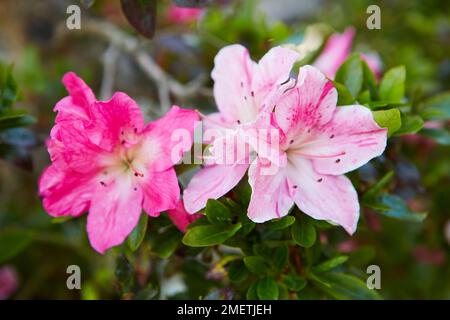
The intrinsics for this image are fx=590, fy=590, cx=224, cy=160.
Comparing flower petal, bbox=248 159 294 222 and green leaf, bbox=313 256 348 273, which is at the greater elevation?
flower petal, bbox=248 159 294 222

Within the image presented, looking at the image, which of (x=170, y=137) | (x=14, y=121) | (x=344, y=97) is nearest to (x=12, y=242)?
(x=14, y=121)

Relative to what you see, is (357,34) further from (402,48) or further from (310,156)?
(310,156)

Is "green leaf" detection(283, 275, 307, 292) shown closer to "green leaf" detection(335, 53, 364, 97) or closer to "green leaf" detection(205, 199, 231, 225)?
"green leaf" detection(205, 199, 231, 225)

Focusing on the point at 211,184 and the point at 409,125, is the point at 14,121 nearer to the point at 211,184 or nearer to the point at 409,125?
the point at 211,184

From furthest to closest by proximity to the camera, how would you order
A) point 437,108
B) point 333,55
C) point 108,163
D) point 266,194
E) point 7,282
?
1. point 7,282
2. point 333,55
3. point 437,108
4. point 108,163
5. point 266,194

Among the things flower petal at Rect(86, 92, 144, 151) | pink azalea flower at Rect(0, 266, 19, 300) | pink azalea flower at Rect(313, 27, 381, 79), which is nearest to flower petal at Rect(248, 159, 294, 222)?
flower petal at Rect(86, 92, 144, 151)
